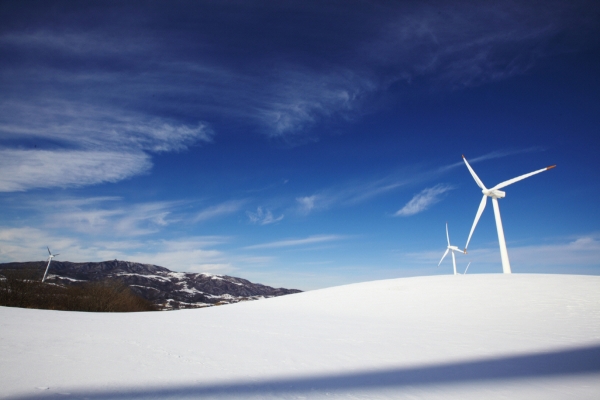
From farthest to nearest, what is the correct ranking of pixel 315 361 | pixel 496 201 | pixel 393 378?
1. pixel 496 201
2. pixel 315 361
3. pixel 393 378

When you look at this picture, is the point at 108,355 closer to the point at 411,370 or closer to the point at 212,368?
the point at 212,368

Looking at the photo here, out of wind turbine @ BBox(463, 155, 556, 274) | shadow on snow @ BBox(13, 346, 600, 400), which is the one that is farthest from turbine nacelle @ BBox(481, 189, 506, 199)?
shadow on snow @ BBox(13, 346, 600, 400)

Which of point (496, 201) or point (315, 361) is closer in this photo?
point (315, 361)

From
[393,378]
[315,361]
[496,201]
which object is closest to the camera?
[393,378]

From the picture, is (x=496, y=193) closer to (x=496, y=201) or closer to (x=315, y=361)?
(x=496, y=201)

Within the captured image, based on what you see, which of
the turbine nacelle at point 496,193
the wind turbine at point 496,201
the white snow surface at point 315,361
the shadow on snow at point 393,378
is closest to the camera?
the shadow on snow at point 393,378

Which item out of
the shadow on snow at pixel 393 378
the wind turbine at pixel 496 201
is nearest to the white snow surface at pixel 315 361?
the shadow on snow at pixel 393 378

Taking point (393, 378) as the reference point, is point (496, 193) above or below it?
above

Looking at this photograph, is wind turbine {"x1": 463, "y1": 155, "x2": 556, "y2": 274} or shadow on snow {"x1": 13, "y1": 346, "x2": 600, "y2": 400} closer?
shadow on snow {"x1": 13, "y1": 346, "x2": 600, "y2": 400}

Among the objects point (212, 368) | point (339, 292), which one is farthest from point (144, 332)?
point (339, 292)

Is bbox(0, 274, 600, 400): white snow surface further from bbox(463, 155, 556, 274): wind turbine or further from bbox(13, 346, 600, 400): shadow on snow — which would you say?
bbox(463, 155, 556, 274): wind turbine

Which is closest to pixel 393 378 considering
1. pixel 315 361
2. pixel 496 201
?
pixel 315 361

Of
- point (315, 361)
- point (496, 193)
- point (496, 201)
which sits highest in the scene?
point (496, 193)

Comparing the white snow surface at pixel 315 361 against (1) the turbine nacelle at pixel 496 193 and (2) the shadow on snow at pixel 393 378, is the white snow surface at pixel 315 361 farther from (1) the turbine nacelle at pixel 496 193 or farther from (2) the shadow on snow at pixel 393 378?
(1) the turbine nacelle at pixel 496 193
